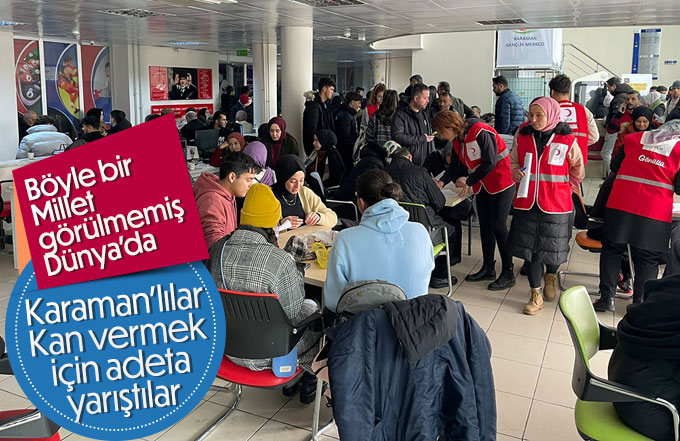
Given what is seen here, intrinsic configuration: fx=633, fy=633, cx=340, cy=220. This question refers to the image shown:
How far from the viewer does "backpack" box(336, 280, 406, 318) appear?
238cm

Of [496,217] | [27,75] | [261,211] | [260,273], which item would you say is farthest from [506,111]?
[27,75]

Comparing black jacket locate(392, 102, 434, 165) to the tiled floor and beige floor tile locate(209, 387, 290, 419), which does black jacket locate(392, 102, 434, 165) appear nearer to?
the tiled floor

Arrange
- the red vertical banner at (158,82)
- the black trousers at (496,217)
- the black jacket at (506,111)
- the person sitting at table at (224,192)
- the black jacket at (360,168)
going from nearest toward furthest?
the person sitting at table at (224,192) → the black trousers at (496,217) → the black jacket at (360,168) → the black jacket at (506,111) → the red vertical banner at (158,82)

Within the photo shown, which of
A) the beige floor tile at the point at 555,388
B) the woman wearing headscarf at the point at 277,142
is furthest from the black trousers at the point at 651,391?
the woman wearing headscarf at the point at 277,142

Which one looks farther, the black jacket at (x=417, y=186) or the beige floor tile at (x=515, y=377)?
the black jacket at (x=417, y=186)

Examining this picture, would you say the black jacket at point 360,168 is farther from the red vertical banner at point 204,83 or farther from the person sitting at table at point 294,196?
the red vertical banner at point 204,83

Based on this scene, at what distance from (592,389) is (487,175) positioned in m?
2.99

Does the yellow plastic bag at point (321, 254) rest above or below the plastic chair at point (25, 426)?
above

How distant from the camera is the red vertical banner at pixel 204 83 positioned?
16.6 meters

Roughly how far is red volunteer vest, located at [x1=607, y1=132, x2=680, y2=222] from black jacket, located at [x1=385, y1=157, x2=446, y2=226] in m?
1.27

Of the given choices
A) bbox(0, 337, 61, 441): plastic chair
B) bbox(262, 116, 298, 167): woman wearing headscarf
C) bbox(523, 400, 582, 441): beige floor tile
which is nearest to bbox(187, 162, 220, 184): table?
bbox(262, 116, 298, 167): woman wearing headscarf

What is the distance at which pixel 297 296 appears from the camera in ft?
9.25

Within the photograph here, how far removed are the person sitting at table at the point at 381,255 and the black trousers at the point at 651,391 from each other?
91 centimetres

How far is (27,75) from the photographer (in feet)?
41.1
